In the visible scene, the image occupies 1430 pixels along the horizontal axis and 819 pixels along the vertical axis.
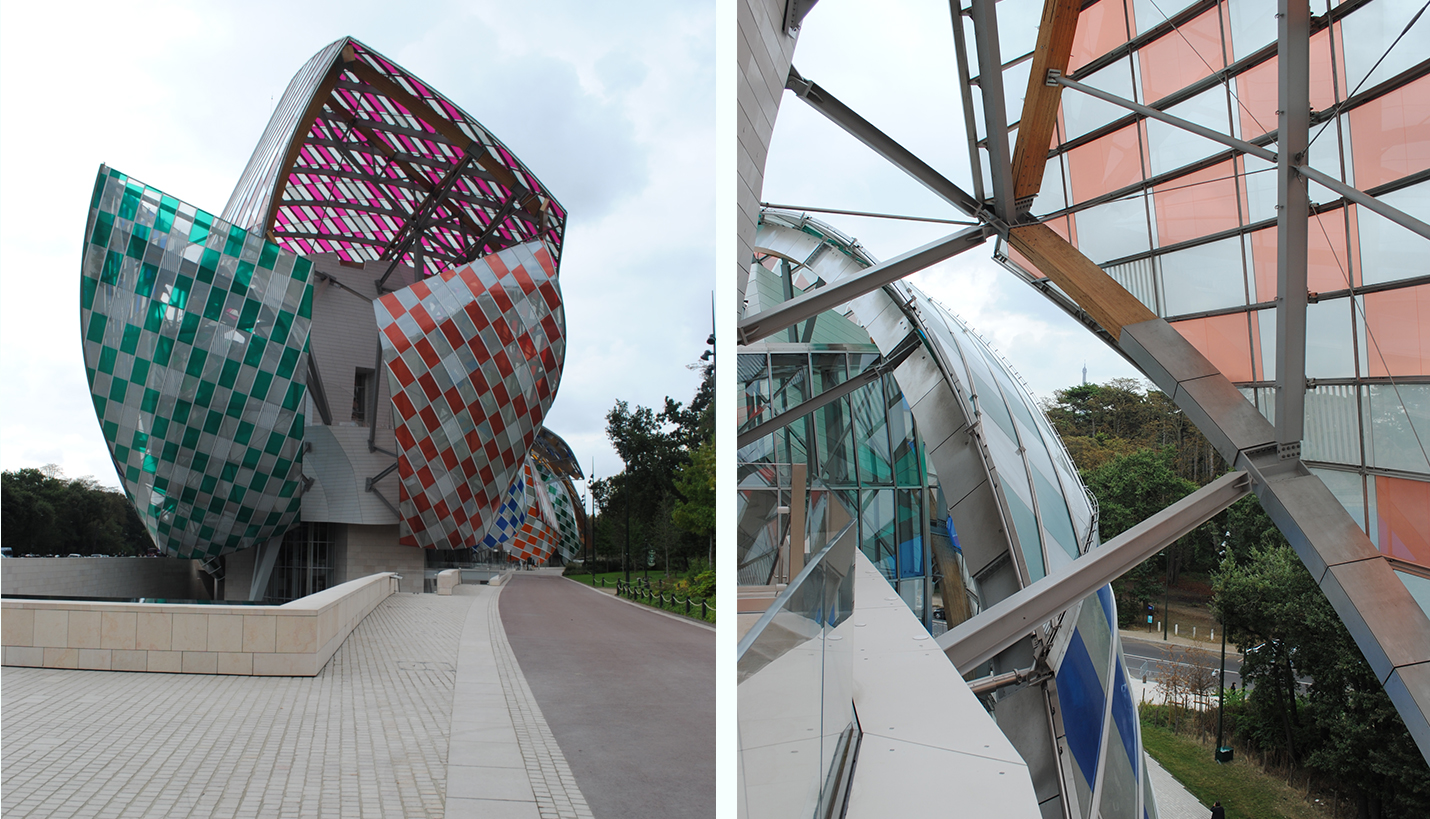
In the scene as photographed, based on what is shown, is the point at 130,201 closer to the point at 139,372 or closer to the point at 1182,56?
the point at 139,372

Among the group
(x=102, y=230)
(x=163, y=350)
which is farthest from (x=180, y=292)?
(x=102, y=230)

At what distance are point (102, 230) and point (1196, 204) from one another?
35112 millimetres

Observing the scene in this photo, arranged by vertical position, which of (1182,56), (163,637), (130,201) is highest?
(130,201)

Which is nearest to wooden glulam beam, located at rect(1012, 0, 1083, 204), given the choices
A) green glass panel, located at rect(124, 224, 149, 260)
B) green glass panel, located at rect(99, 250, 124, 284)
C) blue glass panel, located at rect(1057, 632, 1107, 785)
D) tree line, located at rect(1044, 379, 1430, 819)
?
blue glass panel, located at rect(1057, 632, 1107, 785)

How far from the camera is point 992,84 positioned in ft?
28.3

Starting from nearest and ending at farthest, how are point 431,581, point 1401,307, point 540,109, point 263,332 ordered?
point 1401,307
point 263,332
point 431,581
point 540,109

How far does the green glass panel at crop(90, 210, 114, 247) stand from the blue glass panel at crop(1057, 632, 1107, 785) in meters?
34.5

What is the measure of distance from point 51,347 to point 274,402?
10426mm

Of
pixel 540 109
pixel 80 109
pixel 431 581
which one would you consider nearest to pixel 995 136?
pixel 80 109

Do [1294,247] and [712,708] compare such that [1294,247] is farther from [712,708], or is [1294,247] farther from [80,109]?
[80,109]

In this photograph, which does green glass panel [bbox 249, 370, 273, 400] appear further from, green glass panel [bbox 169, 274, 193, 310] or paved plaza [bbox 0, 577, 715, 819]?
paved plaza [bbox 0, 577, 715, 819]

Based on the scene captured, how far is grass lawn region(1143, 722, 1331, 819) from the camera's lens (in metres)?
28.2

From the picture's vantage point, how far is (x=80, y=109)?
9.30 m

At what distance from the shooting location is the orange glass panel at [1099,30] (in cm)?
1097
